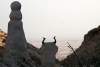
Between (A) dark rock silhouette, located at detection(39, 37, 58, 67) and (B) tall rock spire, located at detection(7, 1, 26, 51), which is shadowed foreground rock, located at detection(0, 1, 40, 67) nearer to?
(B) tall rock spire, located at detection(7, 1, 26, 51)

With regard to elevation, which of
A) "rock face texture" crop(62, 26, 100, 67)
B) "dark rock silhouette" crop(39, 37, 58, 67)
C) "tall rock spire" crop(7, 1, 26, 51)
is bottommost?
"rock face texture" crop(62, 26, 100, 67)

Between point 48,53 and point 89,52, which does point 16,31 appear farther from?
point 89,52

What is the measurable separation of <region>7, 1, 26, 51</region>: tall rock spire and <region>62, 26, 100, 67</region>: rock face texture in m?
8.73

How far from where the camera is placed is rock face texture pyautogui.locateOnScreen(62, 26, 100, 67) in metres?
34.7

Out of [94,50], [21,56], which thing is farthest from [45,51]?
[94,50]

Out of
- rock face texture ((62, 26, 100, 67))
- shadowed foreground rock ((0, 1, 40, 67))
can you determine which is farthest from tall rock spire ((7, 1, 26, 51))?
rock face texture ((62, 26, 100, 67))

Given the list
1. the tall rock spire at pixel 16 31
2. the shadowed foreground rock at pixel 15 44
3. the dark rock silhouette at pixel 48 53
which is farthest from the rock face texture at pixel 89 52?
the tall rock spire at pixel 16 31

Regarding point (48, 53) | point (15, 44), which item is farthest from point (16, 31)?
point (48, 53)

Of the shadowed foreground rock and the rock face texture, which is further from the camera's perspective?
the rock face texture

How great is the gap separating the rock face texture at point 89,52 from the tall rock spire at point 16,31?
28.7 ft

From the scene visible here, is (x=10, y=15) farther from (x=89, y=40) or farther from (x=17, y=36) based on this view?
(x=89, y=40)

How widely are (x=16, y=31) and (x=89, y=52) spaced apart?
46.8 feet

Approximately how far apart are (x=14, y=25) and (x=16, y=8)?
1.35 metres

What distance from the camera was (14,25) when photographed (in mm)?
25531
